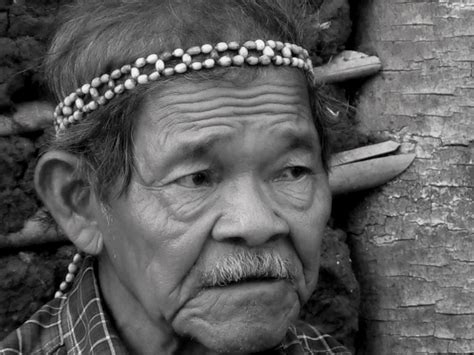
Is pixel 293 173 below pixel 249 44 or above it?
below

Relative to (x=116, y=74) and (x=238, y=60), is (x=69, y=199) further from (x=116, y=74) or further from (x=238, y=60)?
(x=238, y=60)

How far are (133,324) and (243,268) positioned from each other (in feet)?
1.63

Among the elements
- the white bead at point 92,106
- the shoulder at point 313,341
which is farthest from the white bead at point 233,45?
the shoulder at point 313,341

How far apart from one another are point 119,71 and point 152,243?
0.48 meters

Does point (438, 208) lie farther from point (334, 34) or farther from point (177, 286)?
point (177, 286)

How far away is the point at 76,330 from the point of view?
8.98 feet

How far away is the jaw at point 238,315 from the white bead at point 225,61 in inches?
23.1

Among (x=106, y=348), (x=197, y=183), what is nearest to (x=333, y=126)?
(x=197, y=183)

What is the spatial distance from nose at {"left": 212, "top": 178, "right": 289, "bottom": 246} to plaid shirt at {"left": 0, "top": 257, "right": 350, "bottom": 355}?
49cm

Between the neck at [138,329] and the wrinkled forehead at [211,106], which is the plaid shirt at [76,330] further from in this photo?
the wrinkled forehead at [211,106]

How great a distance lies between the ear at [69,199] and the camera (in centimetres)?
270

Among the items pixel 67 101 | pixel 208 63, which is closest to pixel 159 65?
pixel 208 63

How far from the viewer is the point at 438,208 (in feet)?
11.8

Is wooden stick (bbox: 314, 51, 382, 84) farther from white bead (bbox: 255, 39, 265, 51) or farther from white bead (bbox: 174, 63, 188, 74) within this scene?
white bead (bbox: 174, 63, 188, 74)
